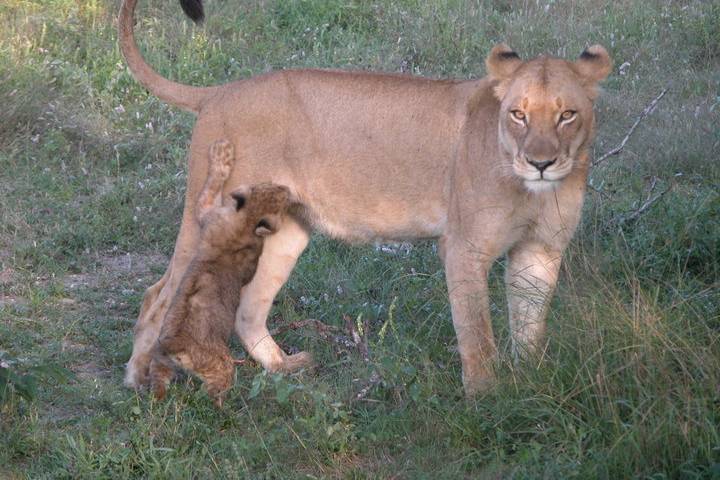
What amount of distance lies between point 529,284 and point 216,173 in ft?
3.91

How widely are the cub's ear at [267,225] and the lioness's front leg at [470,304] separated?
67 centimetres

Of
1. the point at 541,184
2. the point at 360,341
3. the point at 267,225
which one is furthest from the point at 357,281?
the point at 541,184

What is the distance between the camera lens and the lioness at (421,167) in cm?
378

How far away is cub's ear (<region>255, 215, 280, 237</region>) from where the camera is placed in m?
4.21

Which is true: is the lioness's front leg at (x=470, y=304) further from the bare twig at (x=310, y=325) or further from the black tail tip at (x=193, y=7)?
the black tail tip at (x=193, y=7)

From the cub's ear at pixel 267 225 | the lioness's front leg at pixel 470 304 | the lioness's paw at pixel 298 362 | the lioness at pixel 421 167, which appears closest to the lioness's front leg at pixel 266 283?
the lioness at pixel 421 167

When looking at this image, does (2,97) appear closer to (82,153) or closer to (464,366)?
(82,153)

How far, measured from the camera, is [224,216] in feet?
13.7

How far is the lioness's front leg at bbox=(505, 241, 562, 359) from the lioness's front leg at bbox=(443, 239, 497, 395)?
0.10 metres

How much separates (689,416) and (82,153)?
165 inches

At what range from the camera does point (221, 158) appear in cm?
417

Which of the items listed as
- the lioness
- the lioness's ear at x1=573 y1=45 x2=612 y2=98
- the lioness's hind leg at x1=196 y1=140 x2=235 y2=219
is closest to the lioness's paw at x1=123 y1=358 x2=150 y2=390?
the lioness

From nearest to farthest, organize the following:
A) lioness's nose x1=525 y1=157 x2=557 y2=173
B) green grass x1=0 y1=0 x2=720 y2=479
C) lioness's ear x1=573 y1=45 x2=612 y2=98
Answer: green grass x1=0 y1=0 x2=720 y2=479
lioness's nose x1=525 y1=157 x2=557 y2=173
lioness's ear x1=573 y1=45 x2=612 y2=98

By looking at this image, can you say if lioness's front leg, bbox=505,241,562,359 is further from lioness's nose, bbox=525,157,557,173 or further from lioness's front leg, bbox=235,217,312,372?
lioness's front leg, bbox=235,217,312,372
